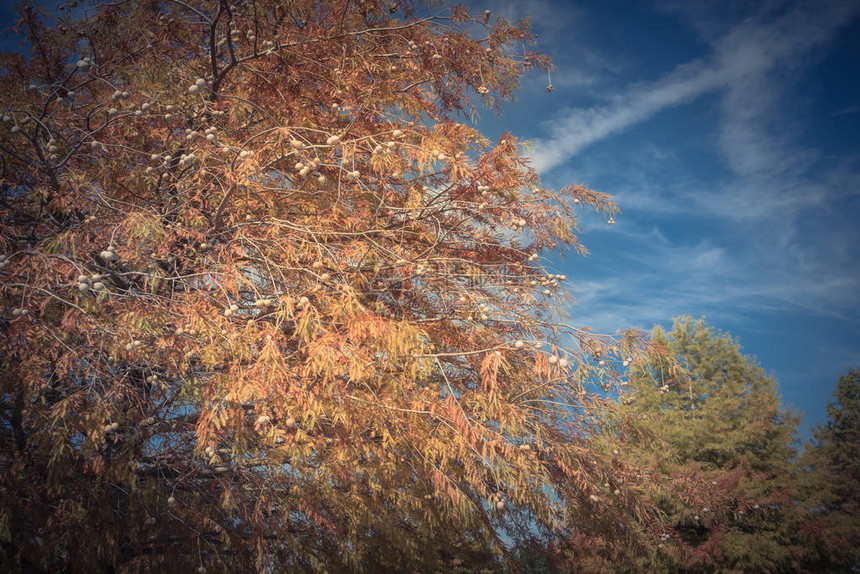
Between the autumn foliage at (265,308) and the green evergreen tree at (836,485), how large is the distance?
1101 cm

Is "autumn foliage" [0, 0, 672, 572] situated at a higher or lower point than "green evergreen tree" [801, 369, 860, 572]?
higher

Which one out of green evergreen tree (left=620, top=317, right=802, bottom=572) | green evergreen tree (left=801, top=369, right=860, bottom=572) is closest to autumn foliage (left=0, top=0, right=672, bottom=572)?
green evergreen tree (left=620, top=317, right=802, bottom=572)

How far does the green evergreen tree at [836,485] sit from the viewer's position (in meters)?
11.7

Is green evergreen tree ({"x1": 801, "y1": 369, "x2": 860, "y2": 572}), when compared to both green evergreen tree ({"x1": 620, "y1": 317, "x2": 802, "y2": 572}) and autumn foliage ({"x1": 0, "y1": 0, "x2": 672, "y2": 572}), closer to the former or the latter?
green evergreen tree ({"x1": 620, "y1": 317, "x2": 802, "y2": 572})

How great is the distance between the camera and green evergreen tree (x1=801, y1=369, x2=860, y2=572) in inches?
460

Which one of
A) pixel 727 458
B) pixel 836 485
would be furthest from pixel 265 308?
pixel 836 485

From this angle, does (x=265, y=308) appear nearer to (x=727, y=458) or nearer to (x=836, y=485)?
(x=727, y=458)

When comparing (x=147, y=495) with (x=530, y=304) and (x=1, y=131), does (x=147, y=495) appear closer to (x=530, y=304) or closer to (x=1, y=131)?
(x=1, y=131)

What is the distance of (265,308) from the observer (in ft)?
10.3

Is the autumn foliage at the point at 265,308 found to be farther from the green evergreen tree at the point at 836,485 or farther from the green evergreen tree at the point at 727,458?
the green evergreen tree at the point at 836,485

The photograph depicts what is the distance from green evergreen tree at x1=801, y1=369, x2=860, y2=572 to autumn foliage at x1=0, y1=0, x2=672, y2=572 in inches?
434

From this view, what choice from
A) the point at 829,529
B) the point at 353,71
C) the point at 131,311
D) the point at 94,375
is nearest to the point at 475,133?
the point at 353,71

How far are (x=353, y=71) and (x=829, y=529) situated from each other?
1502 cm

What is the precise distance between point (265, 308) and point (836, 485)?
55.4ft
